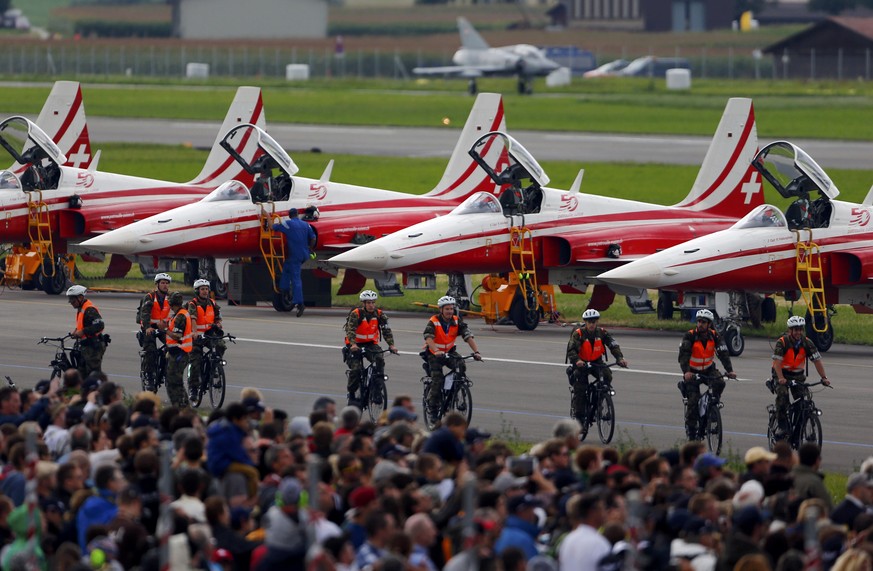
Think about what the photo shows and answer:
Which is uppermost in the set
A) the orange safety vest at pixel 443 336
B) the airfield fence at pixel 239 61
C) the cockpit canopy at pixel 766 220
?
the airfield fence at pixel 239 61

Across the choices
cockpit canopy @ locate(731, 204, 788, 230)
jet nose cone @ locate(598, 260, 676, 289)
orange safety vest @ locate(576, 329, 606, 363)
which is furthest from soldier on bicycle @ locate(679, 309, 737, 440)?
cockpit canopy @ locate(731, 204, 788, 230)

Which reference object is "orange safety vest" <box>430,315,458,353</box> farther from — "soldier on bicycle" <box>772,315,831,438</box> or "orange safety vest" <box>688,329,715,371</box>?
"soldier on bicycle" <box>772,315,831,438</box>

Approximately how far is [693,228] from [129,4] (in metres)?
142

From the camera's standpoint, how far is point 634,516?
1068cm

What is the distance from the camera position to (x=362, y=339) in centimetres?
2373

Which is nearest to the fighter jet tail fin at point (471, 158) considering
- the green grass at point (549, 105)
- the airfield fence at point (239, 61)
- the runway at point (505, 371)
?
the runway at point (505, 371)

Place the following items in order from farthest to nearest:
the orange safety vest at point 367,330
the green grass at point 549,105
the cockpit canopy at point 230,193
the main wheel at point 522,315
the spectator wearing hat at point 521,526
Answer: the green grass at point 549,105 → the cockpit canopy at point 230,193 → the main wheel at point 522,315 → the orange safety vest at point 367,330 → the spectator wearing hat at point 521,526

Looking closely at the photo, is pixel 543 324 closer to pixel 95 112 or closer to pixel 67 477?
pixel 67 477

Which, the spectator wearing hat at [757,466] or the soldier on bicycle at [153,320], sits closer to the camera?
the spectator wearing hat at [757,466]

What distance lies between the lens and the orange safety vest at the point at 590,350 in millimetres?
22312

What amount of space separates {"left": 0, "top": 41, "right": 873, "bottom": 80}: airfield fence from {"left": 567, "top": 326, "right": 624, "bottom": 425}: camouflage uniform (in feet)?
302

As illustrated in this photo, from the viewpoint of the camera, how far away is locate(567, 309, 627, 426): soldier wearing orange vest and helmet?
22.3 metres

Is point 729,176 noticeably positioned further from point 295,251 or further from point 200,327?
point 200,327

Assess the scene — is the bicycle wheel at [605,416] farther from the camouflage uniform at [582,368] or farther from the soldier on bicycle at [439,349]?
the soldier on bicycle at [439,349]
